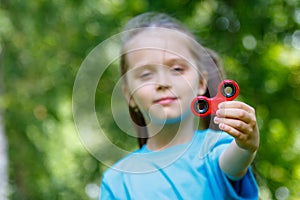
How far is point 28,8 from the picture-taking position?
3.87 meters

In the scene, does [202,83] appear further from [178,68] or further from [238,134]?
[238,134]

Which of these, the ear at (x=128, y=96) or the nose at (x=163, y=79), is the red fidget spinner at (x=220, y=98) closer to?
the nose at (x=163, y=79)

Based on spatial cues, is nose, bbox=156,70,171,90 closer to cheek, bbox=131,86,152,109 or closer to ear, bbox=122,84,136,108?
cheek, bbox=131,86,152,109

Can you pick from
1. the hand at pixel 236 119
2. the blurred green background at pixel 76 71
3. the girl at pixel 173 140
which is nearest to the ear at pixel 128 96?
the girl at pixel 173 140

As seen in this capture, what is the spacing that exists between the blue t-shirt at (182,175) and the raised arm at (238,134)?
0.15 feet

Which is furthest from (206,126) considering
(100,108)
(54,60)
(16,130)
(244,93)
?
(16,130)

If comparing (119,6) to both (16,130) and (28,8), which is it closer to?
(28,8)

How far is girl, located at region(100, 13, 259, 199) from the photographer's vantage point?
5.28 ft

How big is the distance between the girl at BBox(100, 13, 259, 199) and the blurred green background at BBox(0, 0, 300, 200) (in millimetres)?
810

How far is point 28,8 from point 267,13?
1483 millimetres

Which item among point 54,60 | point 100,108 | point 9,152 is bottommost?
point 100,108

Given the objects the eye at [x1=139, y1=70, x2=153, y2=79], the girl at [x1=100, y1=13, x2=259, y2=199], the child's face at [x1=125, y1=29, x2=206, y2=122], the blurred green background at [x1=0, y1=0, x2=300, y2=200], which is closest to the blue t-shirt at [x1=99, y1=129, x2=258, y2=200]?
the girl at [x1=100, y1=13, x2=259, y2=199]

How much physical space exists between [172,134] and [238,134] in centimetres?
41

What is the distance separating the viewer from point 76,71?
3.77 m
